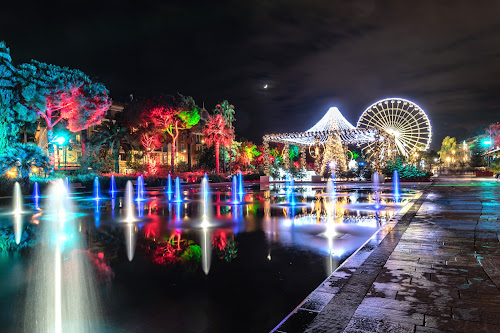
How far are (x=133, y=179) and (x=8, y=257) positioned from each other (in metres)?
28.6

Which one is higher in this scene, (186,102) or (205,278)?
(186,102)

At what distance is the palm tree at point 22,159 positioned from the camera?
26297mm

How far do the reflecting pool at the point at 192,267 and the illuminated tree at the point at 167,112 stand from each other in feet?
98.7

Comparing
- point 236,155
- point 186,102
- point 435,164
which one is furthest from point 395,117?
point 435,164

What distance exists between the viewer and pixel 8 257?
7.43m

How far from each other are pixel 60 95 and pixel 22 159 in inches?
284

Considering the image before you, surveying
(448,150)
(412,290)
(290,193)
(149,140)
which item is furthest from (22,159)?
(448,150)

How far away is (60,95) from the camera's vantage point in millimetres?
31203

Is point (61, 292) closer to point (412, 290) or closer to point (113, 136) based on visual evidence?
point (412, 290)

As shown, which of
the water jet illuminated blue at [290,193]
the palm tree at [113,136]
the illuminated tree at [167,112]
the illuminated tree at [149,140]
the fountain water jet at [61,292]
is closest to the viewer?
the fountain water jet at [61,292]

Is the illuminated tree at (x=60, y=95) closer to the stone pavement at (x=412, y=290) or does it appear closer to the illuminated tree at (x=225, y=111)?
the illuminated tree at (x=225, y=111)

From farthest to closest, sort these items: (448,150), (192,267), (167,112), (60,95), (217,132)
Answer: (448,150)
(217,132)
(167,112)
(60,95)
(192,267)

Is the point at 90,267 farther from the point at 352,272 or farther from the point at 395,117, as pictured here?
the point at 395,117

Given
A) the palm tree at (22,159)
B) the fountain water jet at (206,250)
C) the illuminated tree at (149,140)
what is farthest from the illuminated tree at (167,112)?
Answer: the fountain water jet at (206,250)
